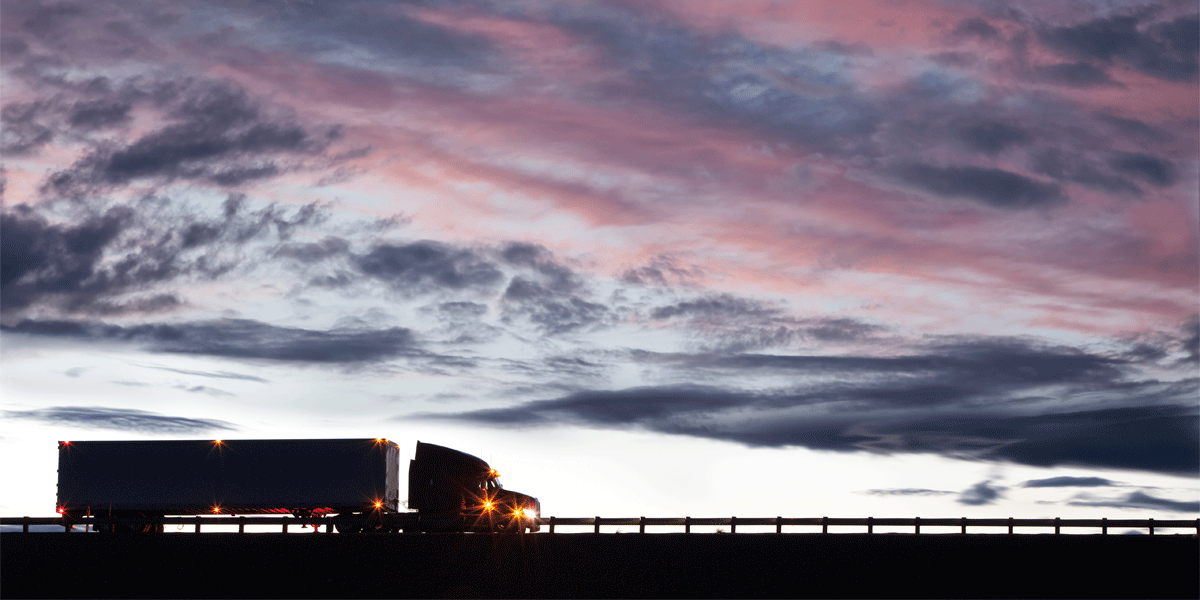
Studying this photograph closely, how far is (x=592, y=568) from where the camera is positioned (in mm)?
21203

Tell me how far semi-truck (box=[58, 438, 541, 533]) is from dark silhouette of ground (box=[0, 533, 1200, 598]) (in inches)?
199

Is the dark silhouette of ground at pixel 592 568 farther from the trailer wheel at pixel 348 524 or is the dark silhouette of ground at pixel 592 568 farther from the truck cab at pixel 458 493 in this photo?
the trailer wheel at pixel 348 524

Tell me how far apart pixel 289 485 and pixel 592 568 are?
17260mm

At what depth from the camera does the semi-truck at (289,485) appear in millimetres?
34031

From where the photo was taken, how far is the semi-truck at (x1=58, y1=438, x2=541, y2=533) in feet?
112

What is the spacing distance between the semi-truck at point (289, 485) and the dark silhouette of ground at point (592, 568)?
16.6 feet

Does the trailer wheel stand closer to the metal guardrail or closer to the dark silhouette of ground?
the metal guardrail

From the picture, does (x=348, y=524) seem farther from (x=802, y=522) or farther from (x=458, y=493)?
(x=802, y=522)

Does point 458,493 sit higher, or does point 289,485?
point 289,485

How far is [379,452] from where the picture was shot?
3488 centimetres

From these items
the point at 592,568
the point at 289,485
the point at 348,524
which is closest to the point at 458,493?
the point at 348,524

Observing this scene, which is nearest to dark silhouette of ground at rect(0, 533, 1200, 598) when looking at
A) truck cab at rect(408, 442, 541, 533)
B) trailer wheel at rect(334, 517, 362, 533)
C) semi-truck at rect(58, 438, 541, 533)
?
truck cab at rect(408, 442, 541, 533)

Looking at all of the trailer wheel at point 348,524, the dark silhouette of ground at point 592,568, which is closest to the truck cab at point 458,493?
the trailer wheel at point 348,524

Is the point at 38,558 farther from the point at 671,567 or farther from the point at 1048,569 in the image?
the point at 1048,569
